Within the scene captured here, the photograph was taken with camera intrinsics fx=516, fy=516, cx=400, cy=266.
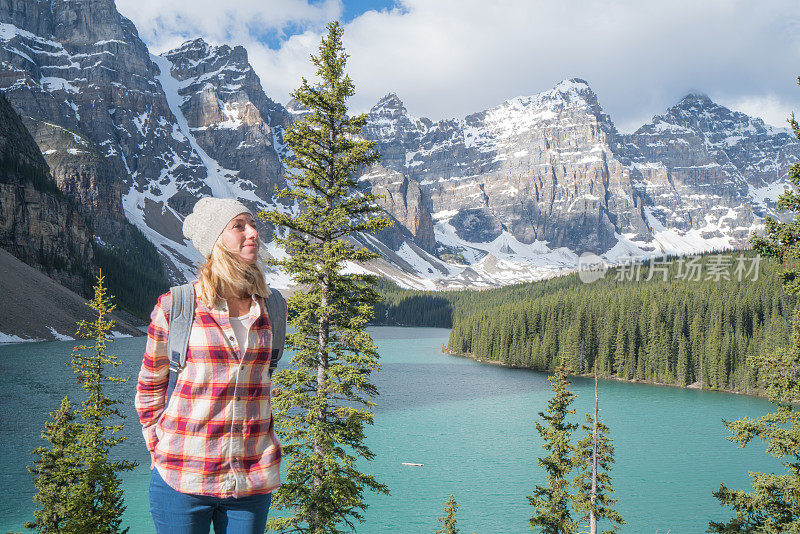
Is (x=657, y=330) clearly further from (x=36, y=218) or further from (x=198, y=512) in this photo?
(x=36, y=218)

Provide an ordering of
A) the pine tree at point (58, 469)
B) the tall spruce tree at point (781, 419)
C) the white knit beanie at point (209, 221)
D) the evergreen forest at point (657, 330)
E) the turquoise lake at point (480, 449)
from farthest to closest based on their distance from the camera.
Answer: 1. the evergreen forest at point (657, 330)
2. the turquoise lake at point (480, 449)
3. the pine tree at point (58, 469)
4. the tall spruce tree at point (781, 419)
5. the white knit beanie at point (209, 221)

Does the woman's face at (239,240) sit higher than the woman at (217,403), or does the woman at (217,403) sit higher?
the woman's face at (239,240)

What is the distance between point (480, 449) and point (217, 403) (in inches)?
1506

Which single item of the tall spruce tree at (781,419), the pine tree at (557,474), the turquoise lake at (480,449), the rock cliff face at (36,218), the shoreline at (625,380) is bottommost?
the turquoise lake at (480,449)

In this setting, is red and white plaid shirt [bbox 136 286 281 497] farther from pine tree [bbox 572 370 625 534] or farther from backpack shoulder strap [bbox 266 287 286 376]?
pine tree [bbox 572 370 625 534]

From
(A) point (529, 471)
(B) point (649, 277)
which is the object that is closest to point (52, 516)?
→ (A) point (529, 471)

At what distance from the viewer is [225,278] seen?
3.33 meters

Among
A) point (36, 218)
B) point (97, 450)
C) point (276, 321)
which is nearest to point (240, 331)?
point (276, 321)

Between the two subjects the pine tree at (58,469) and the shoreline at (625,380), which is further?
the shoreline at (625,380)

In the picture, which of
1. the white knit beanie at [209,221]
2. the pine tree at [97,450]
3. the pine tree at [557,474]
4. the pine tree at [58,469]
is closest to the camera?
the white knit beanie at [209,221]

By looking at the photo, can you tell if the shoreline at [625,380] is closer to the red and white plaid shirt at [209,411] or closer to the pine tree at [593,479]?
the pine tree at [593,479]

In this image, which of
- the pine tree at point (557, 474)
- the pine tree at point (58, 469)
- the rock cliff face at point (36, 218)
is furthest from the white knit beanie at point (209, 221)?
the rock cliff face at point (36, 218)

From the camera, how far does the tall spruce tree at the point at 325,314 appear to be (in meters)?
12.2

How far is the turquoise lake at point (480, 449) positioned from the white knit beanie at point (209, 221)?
2498 centimetres
